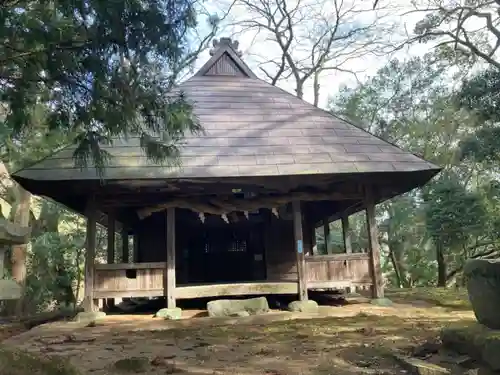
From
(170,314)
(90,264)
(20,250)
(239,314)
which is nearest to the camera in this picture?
(239,314)

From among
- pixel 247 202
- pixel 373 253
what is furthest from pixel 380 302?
pixel 247 202

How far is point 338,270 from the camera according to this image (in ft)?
35.5

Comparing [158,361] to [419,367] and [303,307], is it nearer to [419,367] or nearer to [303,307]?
[419,367]

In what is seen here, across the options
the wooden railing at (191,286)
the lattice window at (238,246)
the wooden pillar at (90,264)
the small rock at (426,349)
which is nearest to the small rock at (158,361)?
the small rock at (426,349)

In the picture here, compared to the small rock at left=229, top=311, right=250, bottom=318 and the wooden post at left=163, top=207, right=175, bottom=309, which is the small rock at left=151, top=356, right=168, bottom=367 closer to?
the small rock at left=229, top=311, right=250, bottom=318

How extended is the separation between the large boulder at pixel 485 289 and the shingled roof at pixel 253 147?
5.17 meters

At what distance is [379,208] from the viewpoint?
77.4 ft

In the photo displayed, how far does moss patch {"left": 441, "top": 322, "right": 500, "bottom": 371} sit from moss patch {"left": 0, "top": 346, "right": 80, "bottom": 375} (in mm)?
3594

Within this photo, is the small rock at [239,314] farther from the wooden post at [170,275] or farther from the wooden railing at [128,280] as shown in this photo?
the wooden railing at [128,280]

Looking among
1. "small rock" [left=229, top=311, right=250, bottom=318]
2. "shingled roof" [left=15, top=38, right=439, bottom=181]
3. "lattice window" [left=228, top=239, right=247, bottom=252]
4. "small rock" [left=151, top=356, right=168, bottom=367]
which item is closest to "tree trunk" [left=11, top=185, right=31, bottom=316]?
"lattice window" [left=228, top=239, right=247, bottom=252]

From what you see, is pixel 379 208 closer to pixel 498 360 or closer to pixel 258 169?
pixel 258 169

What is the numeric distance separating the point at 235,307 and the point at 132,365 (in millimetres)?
4618

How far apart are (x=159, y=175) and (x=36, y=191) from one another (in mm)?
2747

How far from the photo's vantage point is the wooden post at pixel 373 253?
1070cm
